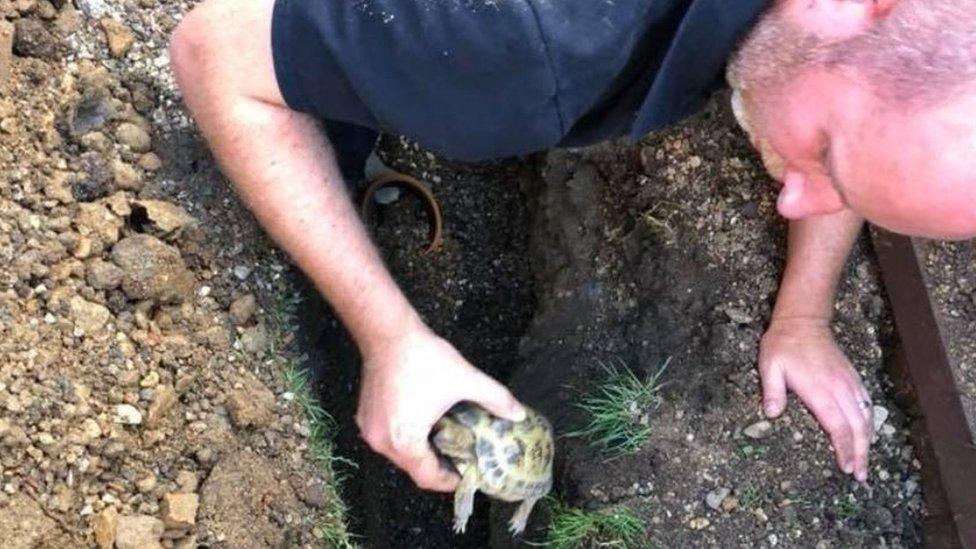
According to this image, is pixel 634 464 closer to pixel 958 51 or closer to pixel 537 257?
pixel 537 257

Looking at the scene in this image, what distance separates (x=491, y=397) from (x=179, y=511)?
0.68 metres

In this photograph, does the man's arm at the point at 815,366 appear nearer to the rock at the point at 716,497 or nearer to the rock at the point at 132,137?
the rock at the point at 716,497

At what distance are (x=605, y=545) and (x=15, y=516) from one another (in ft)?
4.14

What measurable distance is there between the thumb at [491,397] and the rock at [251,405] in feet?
1.79

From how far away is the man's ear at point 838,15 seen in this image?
1854 mm

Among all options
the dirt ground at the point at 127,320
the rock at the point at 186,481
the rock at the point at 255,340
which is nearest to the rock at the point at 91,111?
the dirt ground at the point at 127,320

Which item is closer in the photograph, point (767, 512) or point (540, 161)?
point (767, 512)

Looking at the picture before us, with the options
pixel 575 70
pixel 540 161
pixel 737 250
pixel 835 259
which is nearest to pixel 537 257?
pixel 540 161

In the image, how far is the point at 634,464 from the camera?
282 cm

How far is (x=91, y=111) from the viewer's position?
8.68ft

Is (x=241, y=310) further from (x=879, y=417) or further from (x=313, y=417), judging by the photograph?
(x=879, y=417)

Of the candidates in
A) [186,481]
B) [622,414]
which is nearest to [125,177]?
[186,481]

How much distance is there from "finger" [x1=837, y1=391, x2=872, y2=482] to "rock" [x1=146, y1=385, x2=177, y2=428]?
1.50 meters

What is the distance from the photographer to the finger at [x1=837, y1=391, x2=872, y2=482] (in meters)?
2.77
